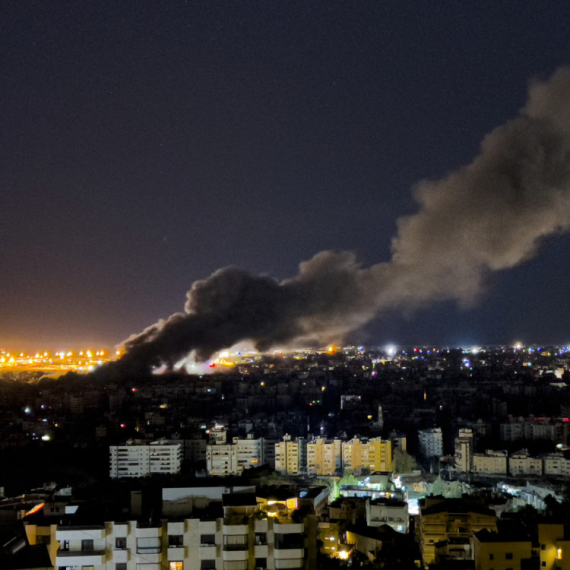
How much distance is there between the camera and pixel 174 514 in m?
2.98

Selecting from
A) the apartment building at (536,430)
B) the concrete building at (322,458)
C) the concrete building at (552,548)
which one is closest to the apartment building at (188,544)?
the concrete building at (552,548)

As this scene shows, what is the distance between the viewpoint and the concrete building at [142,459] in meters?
12.1

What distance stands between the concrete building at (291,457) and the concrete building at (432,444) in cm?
259

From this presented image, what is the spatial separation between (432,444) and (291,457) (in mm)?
3033

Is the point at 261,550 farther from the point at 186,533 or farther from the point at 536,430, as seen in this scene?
the point at 536,430

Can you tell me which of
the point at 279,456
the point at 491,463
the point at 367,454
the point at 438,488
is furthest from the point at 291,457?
the point at 438,488

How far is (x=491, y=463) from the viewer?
41.0ft

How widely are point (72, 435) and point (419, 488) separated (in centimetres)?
765

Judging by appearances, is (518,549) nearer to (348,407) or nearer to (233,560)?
(233,560)

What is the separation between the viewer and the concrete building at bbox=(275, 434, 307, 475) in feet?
41.3

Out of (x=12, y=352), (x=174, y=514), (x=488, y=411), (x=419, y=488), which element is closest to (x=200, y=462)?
(x=419, y=488)

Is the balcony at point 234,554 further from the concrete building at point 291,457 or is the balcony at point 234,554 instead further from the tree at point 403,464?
the concrete building at point 291,457

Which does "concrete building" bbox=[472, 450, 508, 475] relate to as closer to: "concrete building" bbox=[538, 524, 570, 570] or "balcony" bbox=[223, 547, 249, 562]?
"concrete building" bbox=[538, 524, 570, 570]

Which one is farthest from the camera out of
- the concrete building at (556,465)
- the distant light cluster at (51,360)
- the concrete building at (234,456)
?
the distant light cluster at (51,360)
